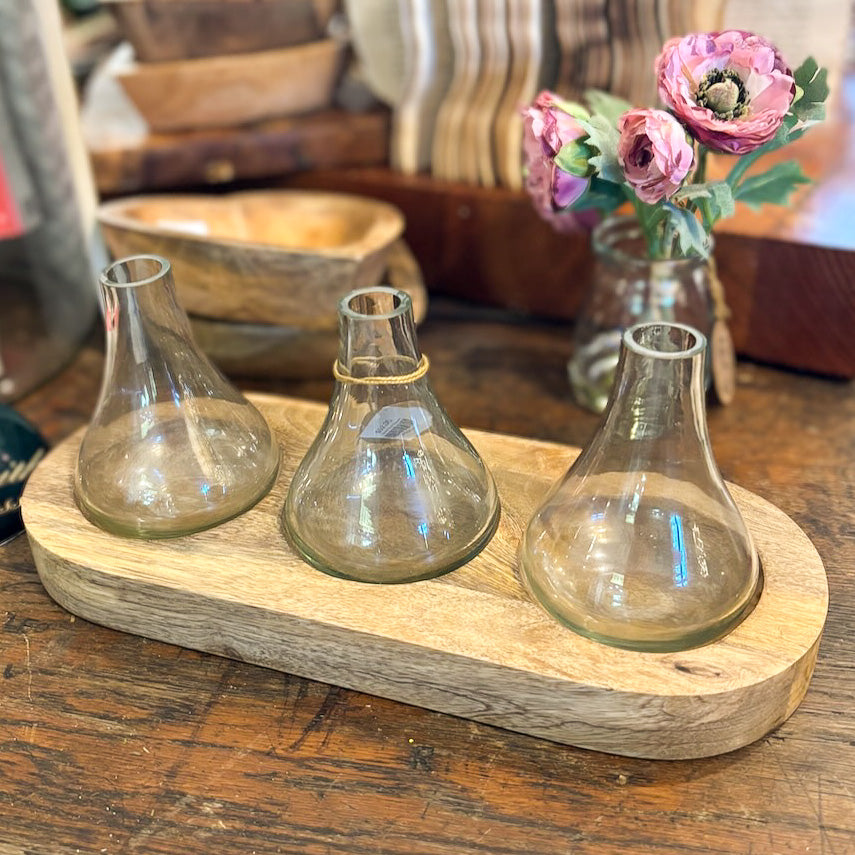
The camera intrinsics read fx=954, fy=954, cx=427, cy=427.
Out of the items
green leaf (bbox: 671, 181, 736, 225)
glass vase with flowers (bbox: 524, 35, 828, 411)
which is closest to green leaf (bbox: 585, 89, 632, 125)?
glass vase with flowers (bbox: 524, 35, 828, 411)

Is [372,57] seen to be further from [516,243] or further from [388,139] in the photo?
[516,243]

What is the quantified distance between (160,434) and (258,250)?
15cm

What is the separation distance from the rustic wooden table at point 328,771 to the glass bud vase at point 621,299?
0.17m

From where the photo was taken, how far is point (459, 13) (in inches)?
25.1

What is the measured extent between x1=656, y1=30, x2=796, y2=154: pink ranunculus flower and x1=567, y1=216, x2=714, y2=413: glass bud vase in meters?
0.11

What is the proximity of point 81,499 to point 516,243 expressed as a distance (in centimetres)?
35

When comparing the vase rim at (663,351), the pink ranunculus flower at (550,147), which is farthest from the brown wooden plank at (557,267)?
the vase rim at (663,351)

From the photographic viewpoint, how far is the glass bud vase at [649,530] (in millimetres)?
Answer: 387

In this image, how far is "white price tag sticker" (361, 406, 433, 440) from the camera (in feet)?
1.41

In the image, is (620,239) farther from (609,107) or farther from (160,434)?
(160,434)

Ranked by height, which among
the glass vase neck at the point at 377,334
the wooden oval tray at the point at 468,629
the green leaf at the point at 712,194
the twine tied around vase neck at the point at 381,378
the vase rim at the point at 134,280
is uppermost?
the green leaf at the point at 712,194

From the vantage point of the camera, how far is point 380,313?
42 centimetres

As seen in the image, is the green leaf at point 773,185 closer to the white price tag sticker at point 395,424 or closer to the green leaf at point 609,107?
the green leaf at point 609,107

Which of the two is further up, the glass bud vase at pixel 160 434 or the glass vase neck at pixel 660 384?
the glass vase neck at pixel 660 384
